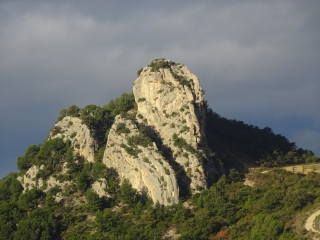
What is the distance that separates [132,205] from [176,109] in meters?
16.2

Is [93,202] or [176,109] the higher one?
[176,109]

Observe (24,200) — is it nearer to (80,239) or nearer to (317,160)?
(80,239)

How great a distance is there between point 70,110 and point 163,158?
66.2 ft

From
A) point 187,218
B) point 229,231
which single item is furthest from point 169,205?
point 229,231

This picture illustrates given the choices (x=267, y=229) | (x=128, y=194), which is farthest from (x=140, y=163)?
(x=267, y=229)

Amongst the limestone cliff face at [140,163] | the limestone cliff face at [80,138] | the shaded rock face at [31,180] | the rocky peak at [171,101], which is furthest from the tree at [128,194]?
the shaded rock face at [31,180]

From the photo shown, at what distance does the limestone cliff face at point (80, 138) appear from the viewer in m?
104

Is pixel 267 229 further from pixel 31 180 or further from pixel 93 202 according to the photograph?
pixel 31 180

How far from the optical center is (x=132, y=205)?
3812 inches

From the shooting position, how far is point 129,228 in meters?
91.9

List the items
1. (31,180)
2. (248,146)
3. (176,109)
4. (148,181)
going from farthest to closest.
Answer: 1. (248,146)
2. (176,109)
3. (31,180)
4. (148,181)

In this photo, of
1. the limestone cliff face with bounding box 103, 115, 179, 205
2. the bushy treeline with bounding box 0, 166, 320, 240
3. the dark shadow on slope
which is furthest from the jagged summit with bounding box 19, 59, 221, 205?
the dark shadow on slope

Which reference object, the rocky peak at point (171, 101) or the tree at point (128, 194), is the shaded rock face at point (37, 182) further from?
the rocky peak at point (171, 101)

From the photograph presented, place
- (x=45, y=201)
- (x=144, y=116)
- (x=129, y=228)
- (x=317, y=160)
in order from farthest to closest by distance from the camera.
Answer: (x=317, y=160)
(x=144, y=116)
(x=45, y=201)
(x=129, y=228)
